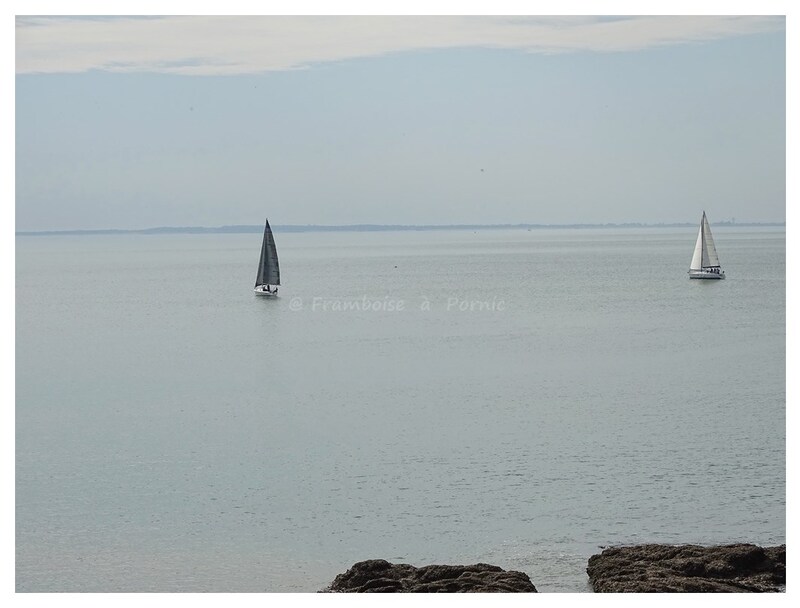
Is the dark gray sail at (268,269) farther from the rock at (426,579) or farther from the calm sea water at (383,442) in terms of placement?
the rock at (426,579)

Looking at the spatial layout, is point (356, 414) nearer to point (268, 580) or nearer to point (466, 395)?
point (466, 395)

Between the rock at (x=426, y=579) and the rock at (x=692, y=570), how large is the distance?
34.3 inches

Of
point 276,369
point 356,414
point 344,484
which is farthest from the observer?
point 276,369

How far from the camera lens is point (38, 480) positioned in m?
17.0

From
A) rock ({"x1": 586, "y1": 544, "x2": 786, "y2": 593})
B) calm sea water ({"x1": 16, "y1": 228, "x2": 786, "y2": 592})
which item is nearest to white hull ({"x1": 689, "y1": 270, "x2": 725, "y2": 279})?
calm sea water ({"x1": 16, "y1": 228, "x2": 786, "y2": 592})

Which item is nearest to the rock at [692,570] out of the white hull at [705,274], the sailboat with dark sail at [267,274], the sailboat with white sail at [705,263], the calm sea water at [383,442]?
the calm sea water at [383,442]

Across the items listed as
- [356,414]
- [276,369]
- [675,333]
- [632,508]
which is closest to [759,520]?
[632,508]

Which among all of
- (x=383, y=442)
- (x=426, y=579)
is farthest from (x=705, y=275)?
(x=426, y=579)

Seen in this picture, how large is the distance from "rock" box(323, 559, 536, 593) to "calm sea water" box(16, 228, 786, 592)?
0.77 m

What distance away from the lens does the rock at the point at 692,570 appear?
10.1 meters

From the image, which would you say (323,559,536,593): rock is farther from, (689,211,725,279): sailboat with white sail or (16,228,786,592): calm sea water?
(689,211,725,279): sailboat with white sail

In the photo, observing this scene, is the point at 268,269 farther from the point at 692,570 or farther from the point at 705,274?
the point at 692,570

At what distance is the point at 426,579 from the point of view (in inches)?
428

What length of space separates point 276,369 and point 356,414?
25.3ft
